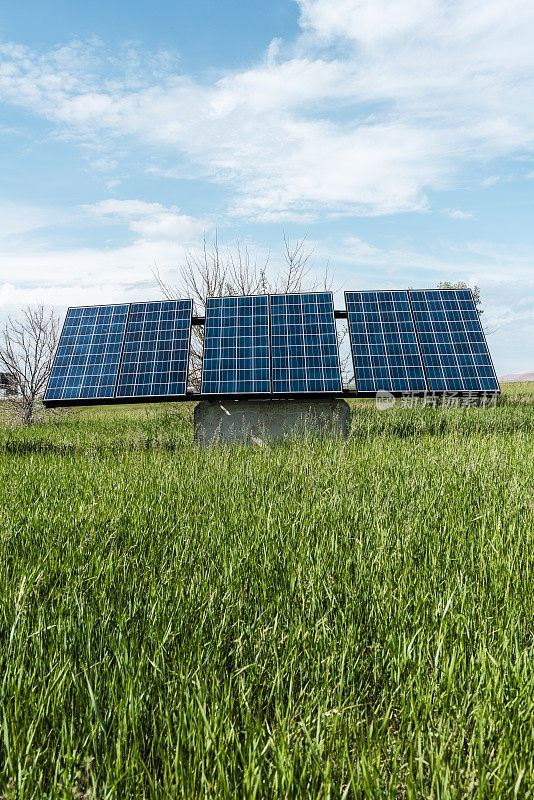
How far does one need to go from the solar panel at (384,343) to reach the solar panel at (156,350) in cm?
301

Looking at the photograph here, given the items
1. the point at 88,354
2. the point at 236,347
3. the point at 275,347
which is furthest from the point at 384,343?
the point at 88,354

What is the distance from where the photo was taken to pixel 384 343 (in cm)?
933

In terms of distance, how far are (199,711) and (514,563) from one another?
7.97ft

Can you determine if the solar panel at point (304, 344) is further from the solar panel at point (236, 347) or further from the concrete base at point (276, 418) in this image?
the concrete base at point (276, 418)

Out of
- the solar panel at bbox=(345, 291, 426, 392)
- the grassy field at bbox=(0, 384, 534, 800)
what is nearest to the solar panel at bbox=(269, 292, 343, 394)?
the solar panel at bbox=(345, 291, 426, 392)

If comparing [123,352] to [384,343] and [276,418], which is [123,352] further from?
[384,343]

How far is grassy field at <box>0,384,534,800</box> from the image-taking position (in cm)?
177

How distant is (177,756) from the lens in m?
1.67

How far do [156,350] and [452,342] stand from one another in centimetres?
539

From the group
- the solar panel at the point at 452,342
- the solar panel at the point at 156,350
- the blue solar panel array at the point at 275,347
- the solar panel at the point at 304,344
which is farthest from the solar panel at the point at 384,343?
the solar panel at the point at 156,350

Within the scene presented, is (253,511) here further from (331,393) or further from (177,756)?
(331,393)

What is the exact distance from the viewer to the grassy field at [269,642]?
1.77 m

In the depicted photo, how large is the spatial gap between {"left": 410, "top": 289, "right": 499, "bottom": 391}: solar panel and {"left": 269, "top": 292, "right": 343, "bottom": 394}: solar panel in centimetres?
173

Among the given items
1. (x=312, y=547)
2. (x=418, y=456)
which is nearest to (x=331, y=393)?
(x=418, y=456)
